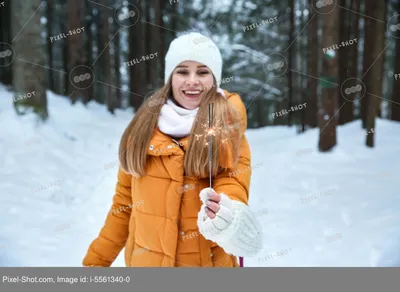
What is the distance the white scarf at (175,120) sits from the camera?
123cm

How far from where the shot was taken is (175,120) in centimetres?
125

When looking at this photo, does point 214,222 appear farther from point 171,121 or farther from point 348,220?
point 348,220

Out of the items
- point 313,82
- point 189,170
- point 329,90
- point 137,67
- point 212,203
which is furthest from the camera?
point 137,67

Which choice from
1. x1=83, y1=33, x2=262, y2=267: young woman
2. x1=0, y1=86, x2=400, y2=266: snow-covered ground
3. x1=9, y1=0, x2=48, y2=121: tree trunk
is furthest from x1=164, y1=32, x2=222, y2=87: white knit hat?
x1=9, y1=0, x2=48, y2=121: tree trunk

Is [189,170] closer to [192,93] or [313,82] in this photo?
[192,93]

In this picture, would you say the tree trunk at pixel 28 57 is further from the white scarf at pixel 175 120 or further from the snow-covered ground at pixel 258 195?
the white scarf at pixel 175 120

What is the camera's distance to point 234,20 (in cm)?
470

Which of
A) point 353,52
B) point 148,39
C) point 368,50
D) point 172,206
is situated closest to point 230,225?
point 172,206

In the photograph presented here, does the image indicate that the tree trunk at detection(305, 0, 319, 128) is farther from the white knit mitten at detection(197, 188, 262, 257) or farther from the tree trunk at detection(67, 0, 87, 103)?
the white knit mitten at detection(197, 188, 262, 257)

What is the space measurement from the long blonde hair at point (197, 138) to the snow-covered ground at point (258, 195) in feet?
3.77

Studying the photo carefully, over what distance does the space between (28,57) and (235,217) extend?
308 centimetres

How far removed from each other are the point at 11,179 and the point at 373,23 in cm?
355

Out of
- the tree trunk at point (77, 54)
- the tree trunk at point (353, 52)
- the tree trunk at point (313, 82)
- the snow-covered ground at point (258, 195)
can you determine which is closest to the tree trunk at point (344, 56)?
the tree trunk at point (353, 52)

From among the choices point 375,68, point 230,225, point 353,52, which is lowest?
point 230,225
